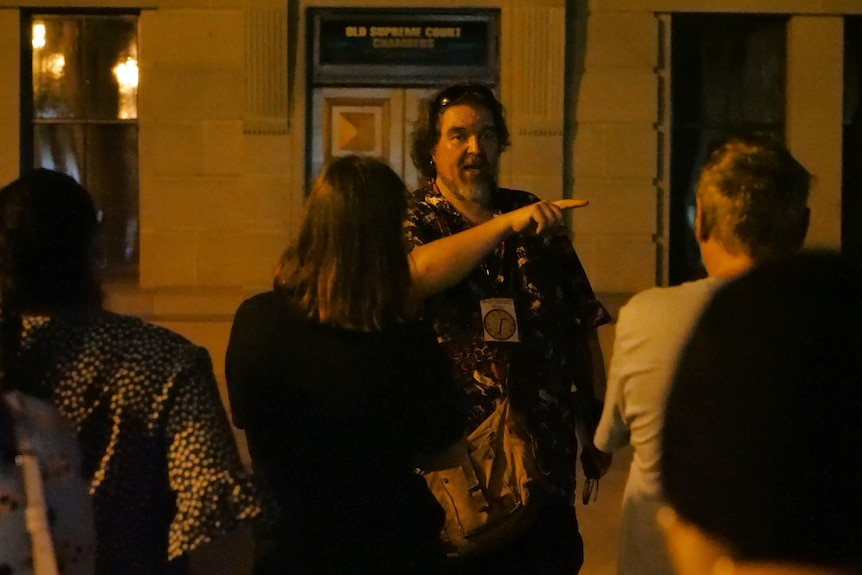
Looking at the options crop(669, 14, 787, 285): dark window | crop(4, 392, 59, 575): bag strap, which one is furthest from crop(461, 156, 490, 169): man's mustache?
crop(669, 14, 787, 285): dark window

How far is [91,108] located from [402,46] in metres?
2.49

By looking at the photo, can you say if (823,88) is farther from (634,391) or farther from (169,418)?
(169,418)

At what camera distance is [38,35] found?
8234 millimetres

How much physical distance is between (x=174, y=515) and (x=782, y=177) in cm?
136

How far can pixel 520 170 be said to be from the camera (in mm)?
7863

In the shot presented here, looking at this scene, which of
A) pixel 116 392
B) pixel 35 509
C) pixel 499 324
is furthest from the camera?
pixel 499 324

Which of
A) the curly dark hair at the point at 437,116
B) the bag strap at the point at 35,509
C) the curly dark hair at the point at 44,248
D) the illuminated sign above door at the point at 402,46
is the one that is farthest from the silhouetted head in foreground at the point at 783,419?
the illuminated sign above door at the point at 402,46

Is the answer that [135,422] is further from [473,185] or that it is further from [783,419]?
[473,185]

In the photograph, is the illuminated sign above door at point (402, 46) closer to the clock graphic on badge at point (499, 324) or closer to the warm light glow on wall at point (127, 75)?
the warm light glow on wall at point (127, 75)

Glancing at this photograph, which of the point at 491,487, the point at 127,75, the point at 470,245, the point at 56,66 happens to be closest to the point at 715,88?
the point at 127,75

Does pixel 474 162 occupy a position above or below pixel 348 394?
above

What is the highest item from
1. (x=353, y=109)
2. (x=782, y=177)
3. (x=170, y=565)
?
(x=353, y=109)

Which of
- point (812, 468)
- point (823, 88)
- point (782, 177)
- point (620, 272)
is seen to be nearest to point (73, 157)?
point (620, 272)

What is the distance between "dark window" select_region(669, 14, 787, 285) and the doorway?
1.98 m
